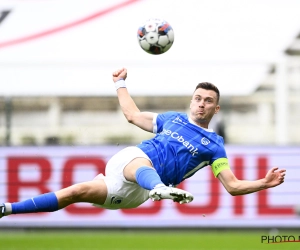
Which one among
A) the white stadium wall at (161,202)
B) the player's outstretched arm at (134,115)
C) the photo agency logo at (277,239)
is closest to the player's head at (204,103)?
the player's outstretched arm at (134,115)

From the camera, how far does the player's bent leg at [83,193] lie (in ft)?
23.7

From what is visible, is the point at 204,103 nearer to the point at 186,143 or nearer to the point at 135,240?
the point at 186,143

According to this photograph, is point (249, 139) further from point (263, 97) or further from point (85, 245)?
point (85, 245)

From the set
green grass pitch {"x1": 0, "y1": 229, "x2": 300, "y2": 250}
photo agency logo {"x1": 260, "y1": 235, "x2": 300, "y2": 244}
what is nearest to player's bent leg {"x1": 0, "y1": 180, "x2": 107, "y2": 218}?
green grass pitch {"x1": 0, "y1": 229, "x2": 300, "y2": 250}

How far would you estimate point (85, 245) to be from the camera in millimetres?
11344

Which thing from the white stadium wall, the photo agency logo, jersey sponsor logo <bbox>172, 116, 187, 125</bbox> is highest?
jersey sponsor logo <bbox>172, 116, 187, 125</bbox>

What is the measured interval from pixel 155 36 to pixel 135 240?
4798 millimetres

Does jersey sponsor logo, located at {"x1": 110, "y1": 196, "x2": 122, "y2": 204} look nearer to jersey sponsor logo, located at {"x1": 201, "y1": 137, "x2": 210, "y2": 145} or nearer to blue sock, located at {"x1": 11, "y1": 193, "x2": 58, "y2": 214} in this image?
blue sock, located at {"x1": 11, "y1": 193, "x2": 58, "y2": 214}

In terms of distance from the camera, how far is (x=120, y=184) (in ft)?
24.2

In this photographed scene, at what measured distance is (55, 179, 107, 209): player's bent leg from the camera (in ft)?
23.7

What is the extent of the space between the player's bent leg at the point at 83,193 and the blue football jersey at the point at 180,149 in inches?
20.1

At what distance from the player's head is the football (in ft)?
2.08

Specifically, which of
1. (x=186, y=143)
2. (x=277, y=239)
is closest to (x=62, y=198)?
(x=186, y=143)

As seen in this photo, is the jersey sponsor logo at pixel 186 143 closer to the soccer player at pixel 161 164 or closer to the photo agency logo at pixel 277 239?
the soccer player at pixel 161 164
